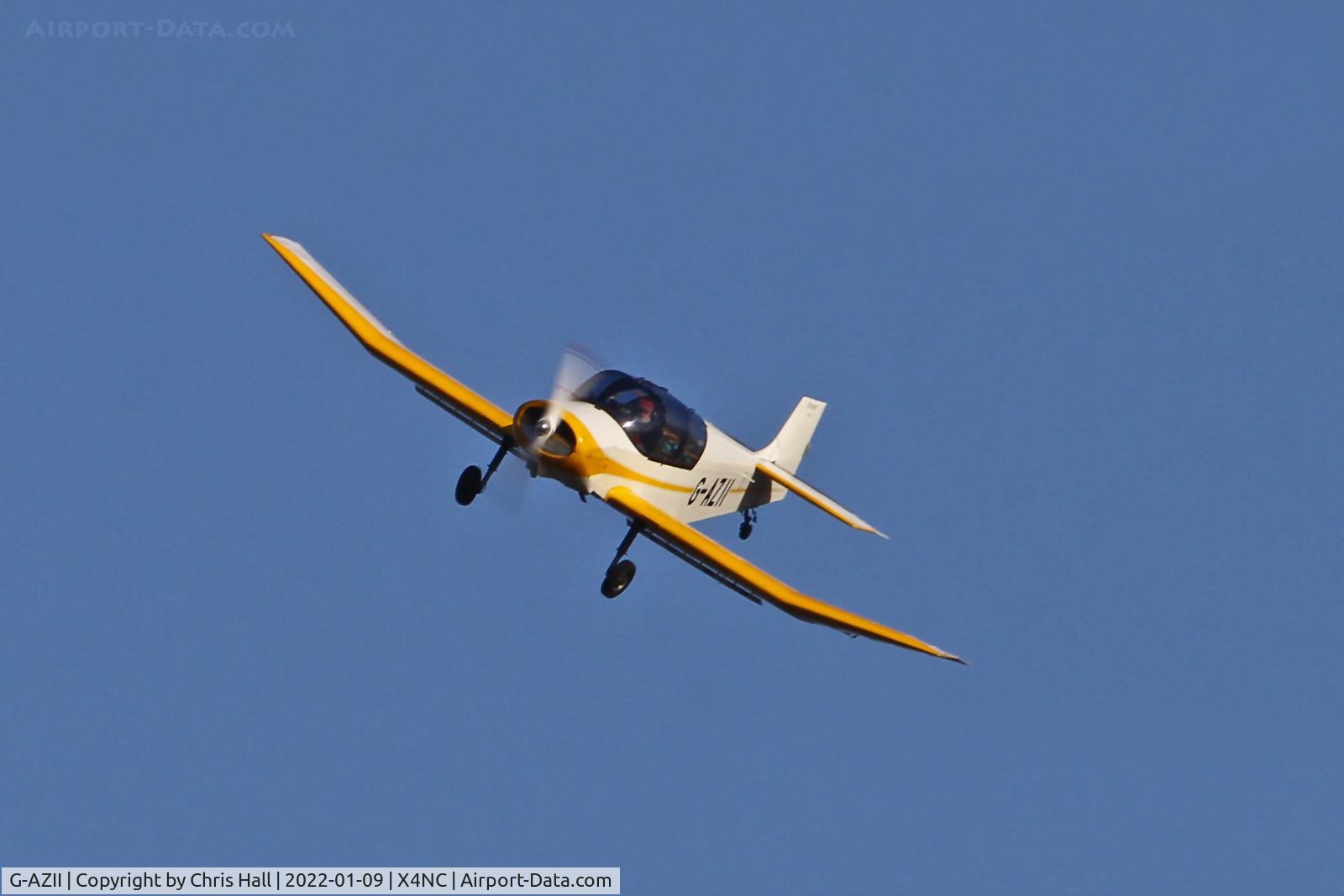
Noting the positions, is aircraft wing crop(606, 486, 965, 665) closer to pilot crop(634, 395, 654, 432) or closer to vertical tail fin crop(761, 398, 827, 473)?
pilot crop(634, 395, 654, 432)

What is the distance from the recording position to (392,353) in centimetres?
3688

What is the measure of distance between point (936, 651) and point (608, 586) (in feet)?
17.5

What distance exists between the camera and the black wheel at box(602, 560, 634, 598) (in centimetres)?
3416

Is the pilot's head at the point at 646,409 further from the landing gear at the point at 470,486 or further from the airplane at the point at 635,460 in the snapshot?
the landing gear at the point at 470,486

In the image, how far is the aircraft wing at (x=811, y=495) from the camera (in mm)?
36500

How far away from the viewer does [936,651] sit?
31.5 meters

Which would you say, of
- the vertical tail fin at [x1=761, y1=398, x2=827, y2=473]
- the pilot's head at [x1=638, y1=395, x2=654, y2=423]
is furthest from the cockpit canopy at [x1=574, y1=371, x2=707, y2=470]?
the vertical tail fin at [x1=761, y1=398, x2=827, y2=473]

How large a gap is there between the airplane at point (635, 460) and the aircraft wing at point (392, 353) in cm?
2

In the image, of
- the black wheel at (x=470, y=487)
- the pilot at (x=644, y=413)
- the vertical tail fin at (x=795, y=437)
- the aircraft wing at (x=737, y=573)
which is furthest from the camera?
the vertical tail fin at (x=795, y=437)

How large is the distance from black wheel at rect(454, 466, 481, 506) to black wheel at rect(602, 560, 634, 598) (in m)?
2.64

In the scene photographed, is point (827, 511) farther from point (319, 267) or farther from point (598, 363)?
point (319, 267)

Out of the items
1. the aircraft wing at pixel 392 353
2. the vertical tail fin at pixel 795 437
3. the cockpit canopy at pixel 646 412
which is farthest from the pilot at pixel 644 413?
the vertical tail fin at pixel 795 437

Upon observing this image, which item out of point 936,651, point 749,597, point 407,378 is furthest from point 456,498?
point 936,651

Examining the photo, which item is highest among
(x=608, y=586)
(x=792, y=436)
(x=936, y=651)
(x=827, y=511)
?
(x=792, y=436)
